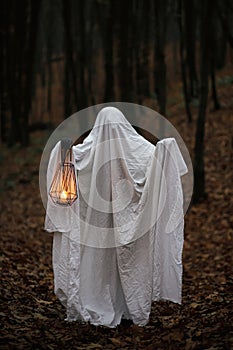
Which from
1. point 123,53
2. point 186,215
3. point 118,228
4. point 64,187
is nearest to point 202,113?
point 186,215

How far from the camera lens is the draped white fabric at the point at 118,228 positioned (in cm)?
605

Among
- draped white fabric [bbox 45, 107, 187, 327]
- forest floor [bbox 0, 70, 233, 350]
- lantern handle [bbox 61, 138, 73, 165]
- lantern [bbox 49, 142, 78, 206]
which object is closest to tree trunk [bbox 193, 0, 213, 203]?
forest floor [bbox 0, 70, 233, 350]

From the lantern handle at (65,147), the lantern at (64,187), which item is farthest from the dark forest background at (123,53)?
the lantern at (64,187)

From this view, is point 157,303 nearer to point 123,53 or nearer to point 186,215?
point 186,215

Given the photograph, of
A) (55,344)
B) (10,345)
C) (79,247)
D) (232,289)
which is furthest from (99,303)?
(232,289)

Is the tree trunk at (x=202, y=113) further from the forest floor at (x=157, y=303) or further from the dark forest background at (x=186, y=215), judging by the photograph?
the forest floor at (x=157, y=303)

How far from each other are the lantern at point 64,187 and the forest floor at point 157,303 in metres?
1.30

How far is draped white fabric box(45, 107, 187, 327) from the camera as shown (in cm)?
605

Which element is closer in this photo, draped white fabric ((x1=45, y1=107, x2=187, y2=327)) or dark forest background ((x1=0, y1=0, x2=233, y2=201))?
draped white fabric ((x1=45, y1=107, x2=187, y2=327))

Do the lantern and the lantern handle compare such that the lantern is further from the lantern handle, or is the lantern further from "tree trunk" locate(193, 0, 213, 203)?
"tree trunk" locate(193, 0, 213, 203)

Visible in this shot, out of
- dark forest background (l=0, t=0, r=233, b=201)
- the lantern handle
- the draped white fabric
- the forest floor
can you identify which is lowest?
the forest floor

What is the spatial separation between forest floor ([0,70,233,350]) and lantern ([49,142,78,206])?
1.30 m

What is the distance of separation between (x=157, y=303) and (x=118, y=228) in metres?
1.84

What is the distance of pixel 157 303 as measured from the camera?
7.53m
